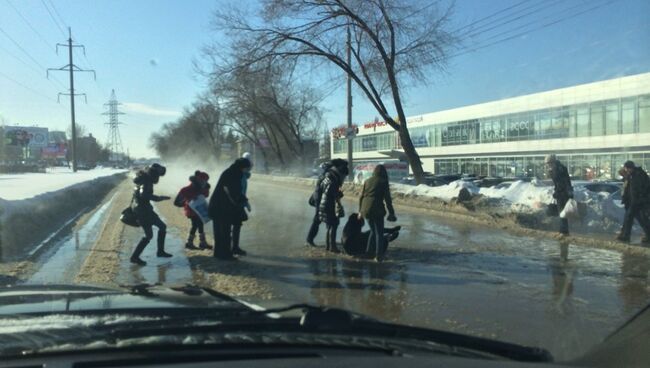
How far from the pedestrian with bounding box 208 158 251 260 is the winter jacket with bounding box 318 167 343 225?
154 cm

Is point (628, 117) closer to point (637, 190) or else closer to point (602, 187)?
point (602, 187)

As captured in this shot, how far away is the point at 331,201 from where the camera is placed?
10922 millimetres

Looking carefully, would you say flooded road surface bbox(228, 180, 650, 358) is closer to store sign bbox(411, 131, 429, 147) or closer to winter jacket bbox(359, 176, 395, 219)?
winter jacket bbox(359, 176, 395, 219)

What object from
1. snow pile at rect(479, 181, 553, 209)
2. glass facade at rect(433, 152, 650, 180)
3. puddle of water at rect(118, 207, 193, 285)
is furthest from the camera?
glass facade at rect(433, 152, 650, 180)

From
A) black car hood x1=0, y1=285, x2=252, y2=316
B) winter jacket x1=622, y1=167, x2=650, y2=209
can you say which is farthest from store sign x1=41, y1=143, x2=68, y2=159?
black car hood x1=0, y1=285, x2=252, y2=316

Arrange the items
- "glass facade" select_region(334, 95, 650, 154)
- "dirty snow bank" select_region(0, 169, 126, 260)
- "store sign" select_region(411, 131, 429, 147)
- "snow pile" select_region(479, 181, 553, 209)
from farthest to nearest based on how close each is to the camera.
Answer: "store sign" select_region(411, 131, 429, 147) → "glass facade" select_region(334, 95, 650, 154) → "snow pile" select_region(479, 181, 553, 209) → "dirty snow bank" select_region(0, 169, 126, 260)

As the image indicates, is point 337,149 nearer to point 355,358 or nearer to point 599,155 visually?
point 599,155

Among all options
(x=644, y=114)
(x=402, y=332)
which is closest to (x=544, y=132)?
(x=644, y=114)

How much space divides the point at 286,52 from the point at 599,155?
36.8 meters

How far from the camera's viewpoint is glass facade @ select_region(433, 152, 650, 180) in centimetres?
4931

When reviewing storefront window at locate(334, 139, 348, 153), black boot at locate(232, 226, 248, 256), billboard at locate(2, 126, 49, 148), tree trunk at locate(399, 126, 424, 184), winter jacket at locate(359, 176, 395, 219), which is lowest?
black boot at locate(232, 226, 248, 256)

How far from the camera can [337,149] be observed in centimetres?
10856

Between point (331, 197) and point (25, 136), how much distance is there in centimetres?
9786

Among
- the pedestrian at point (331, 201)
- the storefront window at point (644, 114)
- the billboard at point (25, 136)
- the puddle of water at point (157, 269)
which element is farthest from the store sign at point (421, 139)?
the puddle of water at point (157, 269)
